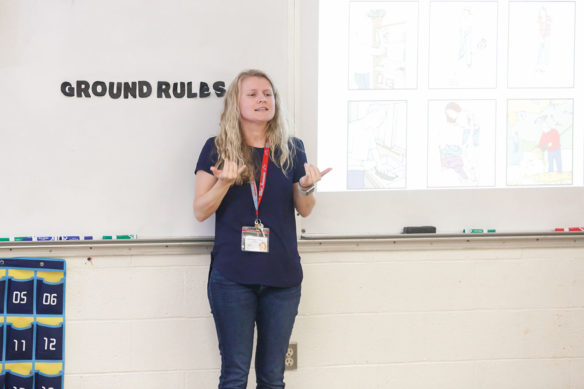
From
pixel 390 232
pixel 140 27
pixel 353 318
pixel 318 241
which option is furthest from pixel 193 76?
pixel 353 318

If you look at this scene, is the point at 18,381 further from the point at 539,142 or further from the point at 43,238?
the point at 539,142

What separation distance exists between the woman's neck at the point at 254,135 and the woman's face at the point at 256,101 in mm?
24

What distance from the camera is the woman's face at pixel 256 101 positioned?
6.47 ft

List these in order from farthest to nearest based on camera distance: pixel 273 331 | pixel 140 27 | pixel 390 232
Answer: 1. pixel 390 232
2. pixel 140 27
3. pixel 273 331

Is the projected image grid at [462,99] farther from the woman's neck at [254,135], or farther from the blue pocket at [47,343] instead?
the blue pocket at [47,343]

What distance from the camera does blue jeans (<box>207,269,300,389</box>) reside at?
188cm

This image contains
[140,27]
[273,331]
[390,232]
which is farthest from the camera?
[390,232]

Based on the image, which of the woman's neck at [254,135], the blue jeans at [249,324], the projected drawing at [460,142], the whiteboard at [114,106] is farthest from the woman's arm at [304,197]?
the projected drawing at [460,142]

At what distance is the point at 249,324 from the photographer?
1.91m

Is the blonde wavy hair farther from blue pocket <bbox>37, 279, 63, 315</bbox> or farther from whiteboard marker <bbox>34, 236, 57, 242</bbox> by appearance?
blue pocket <bbox>37, 279, 63, 315</bbox>

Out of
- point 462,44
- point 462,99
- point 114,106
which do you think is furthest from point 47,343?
point 462,44

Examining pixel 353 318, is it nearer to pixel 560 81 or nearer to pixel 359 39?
pixel 359 39

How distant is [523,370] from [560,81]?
4.53 ft

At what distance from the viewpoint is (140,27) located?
2.15 meters
